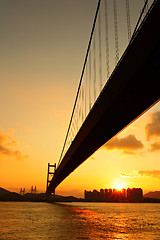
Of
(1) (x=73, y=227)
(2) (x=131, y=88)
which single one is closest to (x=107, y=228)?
(1) (x=73, y=227)

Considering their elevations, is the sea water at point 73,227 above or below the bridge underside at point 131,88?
below

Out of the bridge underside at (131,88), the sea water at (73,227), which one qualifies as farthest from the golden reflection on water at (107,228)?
the bridge underside at (131,88)

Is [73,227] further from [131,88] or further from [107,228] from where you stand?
[131,88]

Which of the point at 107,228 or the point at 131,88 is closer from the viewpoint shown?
the point at 131,88

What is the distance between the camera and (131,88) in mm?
11234

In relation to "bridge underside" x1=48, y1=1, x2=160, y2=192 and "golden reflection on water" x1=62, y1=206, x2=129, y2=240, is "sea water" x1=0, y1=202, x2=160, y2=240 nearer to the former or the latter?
"golden reflection on water" x1=62, y1=206, x2=129, y2=240

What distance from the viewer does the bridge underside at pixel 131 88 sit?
27.2 feet

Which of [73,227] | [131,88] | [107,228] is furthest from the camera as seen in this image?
[107,228]

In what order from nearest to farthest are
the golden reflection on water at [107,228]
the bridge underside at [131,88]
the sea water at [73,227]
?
the bridge underside at [131,88]
the sea water at [73,227]
the golden reflection on water at [107,228]

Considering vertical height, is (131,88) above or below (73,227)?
above

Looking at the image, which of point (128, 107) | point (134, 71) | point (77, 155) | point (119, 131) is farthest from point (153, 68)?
point (77, 155)

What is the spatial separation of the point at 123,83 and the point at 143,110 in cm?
262

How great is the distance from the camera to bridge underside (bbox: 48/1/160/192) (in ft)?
27.2

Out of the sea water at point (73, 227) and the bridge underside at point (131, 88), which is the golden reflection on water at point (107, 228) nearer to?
the sea water at point (73, 227)
